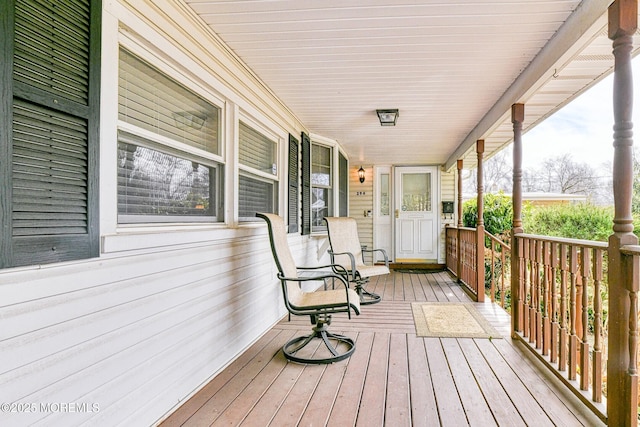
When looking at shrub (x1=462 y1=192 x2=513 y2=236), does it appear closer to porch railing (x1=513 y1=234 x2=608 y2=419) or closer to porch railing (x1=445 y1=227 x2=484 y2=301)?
porch railing (x1=445 y1=227 x2=484 y2=301)

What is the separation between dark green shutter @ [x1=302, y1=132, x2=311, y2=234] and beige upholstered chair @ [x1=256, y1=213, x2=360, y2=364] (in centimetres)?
174

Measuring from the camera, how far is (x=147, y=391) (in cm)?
196

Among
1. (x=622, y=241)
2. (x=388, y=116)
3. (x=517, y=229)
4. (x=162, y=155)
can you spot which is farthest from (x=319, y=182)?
(x=622, y=241)

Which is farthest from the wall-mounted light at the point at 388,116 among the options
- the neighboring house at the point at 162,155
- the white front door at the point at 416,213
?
the white front door at the point at 416,213

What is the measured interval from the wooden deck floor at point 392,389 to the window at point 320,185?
252cm

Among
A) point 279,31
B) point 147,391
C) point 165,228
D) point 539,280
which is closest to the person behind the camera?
point 147,391

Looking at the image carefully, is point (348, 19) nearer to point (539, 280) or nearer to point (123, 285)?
point (123, 285)

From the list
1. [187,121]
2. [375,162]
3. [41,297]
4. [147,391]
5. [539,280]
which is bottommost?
[147,391]

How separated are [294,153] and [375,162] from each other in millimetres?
3809

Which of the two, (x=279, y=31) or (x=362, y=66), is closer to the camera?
(x=279, y=31)

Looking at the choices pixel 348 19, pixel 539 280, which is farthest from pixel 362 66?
pixel 539 280

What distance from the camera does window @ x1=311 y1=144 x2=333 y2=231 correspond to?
572 cm

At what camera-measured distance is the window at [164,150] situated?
1.96 m

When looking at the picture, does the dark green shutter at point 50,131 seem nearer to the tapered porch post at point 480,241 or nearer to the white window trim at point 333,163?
the white window trim at point 333,163
